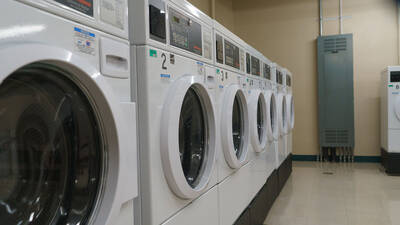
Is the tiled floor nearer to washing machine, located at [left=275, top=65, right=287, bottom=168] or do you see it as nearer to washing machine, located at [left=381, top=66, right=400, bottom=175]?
washing machine, located at [left=381, top=66, right=400, bottom=175]

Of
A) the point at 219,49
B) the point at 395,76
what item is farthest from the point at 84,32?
the point at 395,76

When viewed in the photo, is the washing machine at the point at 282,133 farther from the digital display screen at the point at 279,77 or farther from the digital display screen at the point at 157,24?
the digital display screen at the point at 157,24

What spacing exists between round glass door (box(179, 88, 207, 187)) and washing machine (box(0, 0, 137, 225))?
0.49 metres

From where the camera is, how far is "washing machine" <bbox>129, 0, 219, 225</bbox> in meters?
1.11

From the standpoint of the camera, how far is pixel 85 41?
84 centimetres

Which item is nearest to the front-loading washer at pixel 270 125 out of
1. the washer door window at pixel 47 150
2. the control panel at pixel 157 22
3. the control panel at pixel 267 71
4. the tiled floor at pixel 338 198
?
the control panel at pixel 267 71

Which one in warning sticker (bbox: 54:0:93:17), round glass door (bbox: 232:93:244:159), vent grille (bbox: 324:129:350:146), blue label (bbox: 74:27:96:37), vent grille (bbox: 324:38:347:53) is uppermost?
vent grille (bbox: 324:38:347:53)

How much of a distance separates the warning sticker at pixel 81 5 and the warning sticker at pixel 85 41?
0.05 m

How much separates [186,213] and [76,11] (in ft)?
3.00

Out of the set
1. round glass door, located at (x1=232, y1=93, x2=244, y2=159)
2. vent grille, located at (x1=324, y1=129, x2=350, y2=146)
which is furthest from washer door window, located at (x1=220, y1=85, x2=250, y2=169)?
vent grille, located at (x1=324, y1=129, x2=350, y2=146)

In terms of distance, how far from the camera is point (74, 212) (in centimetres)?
88

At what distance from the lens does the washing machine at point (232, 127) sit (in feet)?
6.05

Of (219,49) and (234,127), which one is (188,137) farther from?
(234,127)

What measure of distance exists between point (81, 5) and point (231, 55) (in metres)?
1.41
